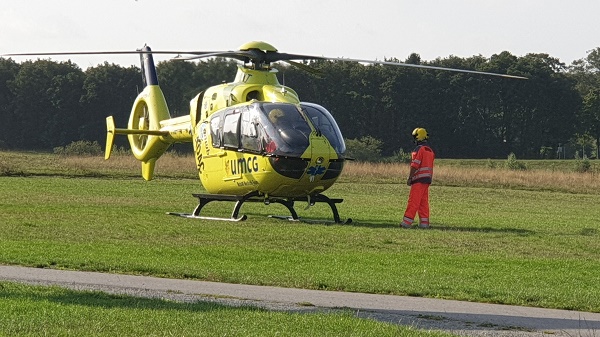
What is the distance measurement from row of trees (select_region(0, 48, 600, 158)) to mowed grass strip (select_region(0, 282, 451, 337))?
72.2 meters

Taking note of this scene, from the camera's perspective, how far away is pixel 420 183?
25469 millimetres

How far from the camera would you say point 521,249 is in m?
20.9

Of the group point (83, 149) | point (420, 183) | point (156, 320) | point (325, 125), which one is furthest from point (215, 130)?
point (83, 149)

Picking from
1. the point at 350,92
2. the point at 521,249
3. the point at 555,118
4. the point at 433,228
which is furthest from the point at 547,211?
the point at 555,118

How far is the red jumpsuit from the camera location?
25.5 meters

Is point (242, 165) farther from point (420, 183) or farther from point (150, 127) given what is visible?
point (150, 127)

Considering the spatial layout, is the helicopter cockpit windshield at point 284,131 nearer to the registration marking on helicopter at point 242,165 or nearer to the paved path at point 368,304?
the registration marking on helicopter at point 242,165

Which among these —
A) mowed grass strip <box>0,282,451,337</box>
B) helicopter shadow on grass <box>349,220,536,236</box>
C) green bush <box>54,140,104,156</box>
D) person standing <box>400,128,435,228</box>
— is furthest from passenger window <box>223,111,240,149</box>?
green bush <box>54,140,104,156</box>

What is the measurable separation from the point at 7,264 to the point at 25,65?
8066 cm

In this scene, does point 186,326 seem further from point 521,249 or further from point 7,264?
point 521,249

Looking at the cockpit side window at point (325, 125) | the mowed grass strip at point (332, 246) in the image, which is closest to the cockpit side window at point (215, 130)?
the mowed grass strip at point (332, 246)

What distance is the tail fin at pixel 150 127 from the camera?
32.9m

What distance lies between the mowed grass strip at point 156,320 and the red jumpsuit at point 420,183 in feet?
44.2

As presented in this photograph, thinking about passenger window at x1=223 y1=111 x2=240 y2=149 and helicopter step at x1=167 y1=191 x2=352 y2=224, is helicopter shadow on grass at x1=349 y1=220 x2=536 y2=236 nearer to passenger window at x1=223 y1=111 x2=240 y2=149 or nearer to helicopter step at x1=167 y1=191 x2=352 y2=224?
helicopter step at x1=167 y1=191 x2=352 y2=224
